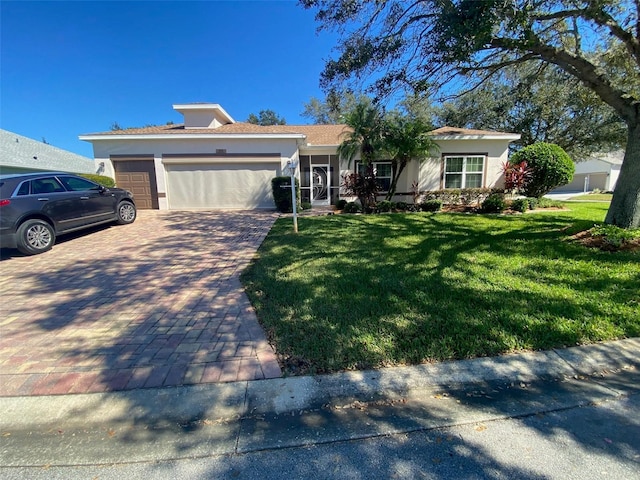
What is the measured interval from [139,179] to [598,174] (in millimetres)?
43675

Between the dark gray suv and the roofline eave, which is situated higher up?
the roofline eave

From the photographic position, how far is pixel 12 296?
174 inches

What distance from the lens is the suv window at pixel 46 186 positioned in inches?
262

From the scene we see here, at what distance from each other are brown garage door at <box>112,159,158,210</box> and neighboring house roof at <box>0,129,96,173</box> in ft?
24.0

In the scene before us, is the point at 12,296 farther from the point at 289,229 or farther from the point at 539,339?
the point at 539,339

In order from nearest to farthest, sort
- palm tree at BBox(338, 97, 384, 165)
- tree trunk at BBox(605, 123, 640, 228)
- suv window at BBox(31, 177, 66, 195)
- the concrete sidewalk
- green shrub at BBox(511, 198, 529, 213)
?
the concrete sidewalk → tree trunk at BBox(605, 123, 640, 228) → suv window at BBox(31, 177, 66, 195) → palm tree at BBox(338, 97, 384, 165) → green shrub at BBox(511, 198, 529, 213)

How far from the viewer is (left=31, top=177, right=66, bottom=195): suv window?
665 cm

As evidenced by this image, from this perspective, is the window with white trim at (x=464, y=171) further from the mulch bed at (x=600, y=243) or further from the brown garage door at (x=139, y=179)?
the brown garage door at (x=139, y=179)

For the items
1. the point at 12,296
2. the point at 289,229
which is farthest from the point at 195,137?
the point at 12,296

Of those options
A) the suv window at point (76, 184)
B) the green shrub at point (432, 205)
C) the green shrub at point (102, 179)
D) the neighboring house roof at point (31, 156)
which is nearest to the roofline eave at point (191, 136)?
the green shrub at point (102, 179)

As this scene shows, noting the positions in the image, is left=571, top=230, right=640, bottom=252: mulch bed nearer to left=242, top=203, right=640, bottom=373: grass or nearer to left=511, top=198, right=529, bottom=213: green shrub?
left=242, top=203, right=640, bottom=373: grass

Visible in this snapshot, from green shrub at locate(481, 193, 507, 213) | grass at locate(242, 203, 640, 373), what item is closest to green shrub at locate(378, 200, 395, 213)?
green shrub at locate(481, 193, 507, 213)

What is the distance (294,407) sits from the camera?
233 centimetres

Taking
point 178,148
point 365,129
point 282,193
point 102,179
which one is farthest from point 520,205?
point 102,179
